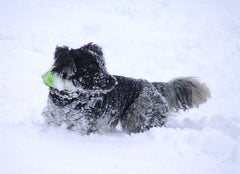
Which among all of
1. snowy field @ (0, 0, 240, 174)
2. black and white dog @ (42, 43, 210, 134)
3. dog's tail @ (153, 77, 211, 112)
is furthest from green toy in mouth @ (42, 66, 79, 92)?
dog's tail @ (153, 77, 211, 112)

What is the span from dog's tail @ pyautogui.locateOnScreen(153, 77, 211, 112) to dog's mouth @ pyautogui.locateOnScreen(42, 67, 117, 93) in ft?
4.05

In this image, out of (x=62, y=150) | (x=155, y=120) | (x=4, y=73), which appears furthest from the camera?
(x=4, y=73)

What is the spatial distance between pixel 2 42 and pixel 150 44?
4705 mm

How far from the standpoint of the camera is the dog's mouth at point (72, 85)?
3.15 metres

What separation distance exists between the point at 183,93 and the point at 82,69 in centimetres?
193

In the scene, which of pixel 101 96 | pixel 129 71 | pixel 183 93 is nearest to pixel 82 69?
pixel 101 96

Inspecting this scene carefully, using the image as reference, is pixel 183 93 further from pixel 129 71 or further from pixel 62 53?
pixel 129 71

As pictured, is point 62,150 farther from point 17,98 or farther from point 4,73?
point 4,73

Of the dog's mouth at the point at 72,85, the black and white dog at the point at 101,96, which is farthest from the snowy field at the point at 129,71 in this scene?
the dog's mouth at the point at 72,85

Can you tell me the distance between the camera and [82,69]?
3.29 meters

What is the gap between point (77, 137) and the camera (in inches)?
130

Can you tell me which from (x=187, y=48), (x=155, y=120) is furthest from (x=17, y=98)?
(x=187, y=48)

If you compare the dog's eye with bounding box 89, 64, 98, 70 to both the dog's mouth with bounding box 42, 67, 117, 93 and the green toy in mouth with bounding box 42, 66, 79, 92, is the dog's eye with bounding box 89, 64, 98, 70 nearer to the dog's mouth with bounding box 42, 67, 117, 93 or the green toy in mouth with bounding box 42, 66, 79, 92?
the dog's mouth with bounding box 42, 67, 117, 93
